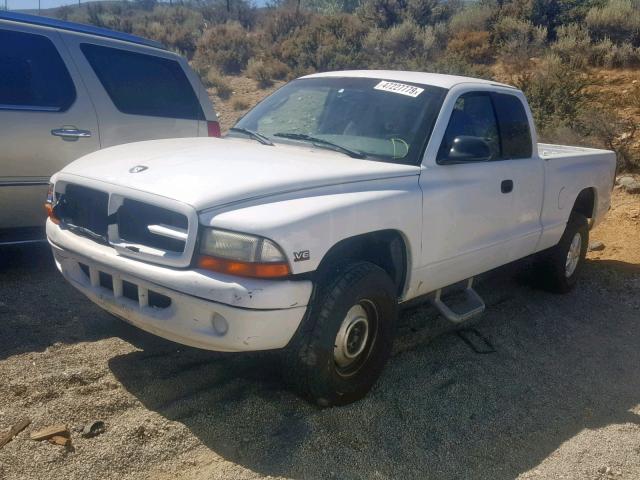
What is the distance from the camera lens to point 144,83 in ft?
19.8

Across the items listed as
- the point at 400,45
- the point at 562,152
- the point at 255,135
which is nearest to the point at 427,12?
the point at 400,45

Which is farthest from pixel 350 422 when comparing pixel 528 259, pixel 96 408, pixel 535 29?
pixel 535 29

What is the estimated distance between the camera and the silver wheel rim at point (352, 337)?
361 centimetres

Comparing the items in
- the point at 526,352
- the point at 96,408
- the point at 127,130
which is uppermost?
the point at 127,130

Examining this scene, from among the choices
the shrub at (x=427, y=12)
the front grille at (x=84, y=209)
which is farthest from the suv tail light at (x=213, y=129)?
the shrub at (x=427, y=12)

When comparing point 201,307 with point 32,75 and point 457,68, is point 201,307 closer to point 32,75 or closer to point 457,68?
point 32,75

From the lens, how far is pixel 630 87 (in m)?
15.0

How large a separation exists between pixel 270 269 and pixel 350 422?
1.03 m

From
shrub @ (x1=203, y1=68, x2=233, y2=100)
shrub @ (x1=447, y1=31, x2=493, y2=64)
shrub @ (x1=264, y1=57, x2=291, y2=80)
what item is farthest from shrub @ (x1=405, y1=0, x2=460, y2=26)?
shrub @ (x1=203, y1=68, x2=233, y2=100)

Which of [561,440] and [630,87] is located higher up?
[630,87]

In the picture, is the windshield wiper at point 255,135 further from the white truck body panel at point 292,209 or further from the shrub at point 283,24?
the shrub at point 283,24

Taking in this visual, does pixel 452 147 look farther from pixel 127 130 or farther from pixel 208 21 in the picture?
pixel 208 21

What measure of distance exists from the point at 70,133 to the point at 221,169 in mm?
2343

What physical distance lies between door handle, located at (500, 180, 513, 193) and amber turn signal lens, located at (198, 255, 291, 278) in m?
2.25
